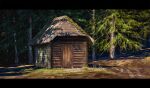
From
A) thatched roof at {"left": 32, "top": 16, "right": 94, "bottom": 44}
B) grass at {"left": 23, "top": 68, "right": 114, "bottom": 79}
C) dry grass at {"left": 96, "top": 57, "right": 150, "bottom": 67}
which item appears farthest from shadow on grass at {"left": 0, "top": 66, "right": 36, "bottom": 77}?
dry grass at {"left": 96, "top": 57, "right": 150, "bottom": 67}

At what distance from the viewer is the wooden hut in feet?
50.2

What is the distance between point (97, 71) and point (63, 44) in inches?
87.2

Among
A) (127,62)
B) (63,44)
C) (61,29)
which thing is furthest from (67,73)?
(127,62)

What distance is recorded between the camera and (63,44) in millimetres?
15766

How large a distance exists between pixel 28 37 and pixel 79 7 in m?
3.88

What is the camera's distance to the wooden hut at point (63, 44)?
50.2 ft

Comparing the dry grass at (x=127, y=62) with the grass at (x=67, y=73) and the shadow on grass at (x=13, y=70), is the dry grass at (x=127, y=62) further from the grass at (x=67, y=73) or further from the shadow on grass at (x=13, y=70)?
the shadow on grass at (x=13, y=70)

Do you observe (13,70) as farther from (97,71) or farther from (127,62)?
(127,62)

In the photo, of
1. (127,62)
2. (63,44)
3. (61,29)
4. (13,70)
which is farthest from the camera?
(63,44)

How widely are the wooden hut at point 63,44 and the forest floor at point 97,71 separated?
0.56m

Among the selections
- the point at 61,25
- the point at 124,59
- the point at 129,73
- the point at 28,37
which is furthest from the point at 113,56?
the point at 28,37

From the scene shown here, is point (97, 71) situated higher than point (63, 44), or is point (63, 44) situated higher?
point (63, 44)
